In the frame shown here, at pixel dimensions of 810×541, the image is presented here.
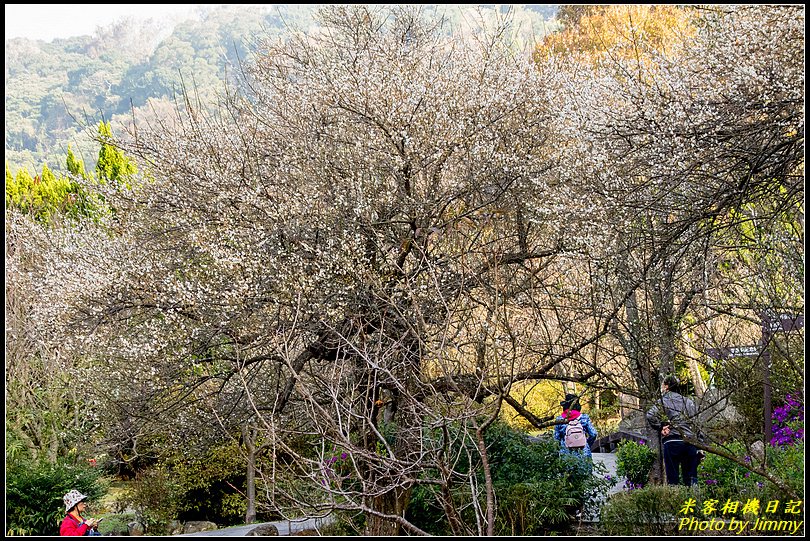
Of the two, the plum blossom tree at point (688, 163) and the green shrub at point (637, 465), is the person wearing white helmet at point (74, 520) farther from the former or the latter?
the green shrub at point (637, 465)

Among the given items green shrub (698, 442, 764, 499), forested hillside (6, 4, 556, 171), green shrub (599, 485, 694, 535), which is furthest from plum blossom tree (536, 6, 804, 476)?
forested hillside (6, 4, 556, 171)

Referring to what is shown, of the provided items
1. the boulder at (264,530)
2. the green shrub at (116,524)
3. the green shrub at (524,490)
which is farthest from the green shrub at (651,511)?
the green shrub at (116,524)

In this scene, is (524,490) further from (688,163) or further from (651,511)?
(688,163)

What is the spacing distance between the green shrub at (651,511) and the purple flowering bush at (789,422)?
1.57 metres

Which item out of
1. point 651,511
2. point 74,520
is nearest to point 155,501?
point 74,520

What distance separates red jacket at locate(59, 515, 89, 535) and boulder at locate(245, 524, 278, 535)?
8.82 ft

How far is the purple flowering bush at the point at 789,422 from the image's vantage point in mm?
6859

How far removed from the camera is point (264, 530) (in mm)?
8445

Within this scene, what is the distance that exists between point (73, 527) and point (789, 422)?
6.95 metres

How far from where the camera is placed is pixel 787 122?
5.09 m

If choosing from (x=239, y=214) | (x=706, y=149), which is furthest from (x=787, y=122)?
(x=239, y=214)

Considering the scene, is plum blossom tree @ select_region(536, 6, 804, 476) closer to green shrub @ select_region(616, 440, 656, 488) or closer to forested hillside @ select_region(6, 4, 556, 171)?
green shrub @ select_region(616, 440, 656, 488)

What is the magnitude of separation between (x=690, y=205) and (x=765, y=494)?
2343 mm

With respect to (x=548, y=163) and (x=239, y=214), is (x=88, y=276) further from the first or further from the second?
(x=548, y=163)
